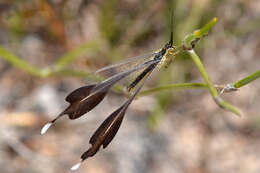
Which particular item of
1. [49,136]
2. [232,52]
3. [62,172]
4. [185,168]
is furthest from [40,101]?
[232,52]

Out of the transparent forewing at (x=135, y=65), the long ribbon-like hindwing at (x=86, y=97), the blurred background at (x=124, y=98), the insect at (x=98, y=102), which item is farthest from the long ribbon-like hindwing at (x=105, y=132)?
the blurred background at (x=124, y=98)

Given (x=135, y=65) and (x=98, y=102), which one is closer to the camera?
(x=98, y=102)

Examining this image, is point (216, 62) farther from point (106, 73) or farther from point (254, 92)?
point (106, 73)

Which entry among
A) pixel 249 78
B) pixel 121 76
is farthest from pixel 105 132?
pixel 249 78

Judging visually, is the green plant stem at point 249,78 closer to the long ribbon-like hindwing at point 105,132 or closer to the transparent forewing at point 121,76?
the transparent forewing at point 121,76

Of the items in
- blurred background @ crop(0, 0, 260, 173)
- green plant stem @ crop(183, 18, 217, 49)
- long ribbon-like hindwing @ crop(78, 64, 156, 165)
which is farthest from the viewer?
blurred background @ crop(0, 0, 260, 173)

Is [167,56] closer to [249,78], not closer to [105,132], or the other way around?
[249,78]

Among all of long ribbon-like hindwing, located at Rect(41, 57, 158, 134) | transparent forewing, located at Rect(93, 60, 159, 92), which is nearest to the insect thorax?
transparent forewing, located at Rect(93, 60, 159, 92)

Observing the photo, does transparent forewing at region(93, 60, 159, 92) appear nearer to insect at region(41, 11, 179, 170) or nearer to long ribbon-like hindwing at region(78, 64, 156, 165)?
insect at region(41, 11, 179, 170)
